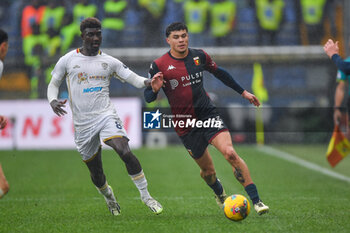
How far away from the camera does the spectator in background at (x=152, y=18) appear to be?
73.8 feet

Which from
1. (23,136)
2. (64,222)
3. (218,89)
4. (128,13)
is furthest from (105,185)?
(128,13)

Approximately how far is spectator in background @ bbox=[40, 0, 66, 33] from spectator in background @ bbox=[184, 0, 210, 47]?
3989mm

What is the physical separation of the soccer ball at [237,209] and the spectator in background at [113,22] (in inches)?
611

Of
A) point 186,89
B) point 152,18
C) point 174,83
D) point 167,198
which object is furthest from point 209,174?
point 152,18

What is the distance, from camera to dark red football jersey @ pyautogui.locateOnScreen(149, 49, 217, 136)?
7.96m

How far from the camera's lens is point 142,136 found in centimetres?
2056

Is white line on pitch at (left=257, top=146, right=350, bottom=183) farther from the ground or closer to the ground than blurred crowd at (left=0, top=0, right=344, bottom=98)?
closer to the ground

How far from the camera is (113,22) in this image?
2239 cm

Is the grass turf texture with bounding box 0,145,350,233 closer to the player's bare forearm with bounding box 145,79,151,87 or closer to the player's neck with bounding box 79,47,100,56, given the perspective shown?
the player's bare forearm with bounding box 145,79,151,87

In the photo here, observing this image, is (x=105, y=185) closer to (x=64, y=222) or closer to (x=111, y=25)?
(x=64, y=222)

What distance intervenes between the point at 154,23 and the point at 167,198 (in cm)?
1385

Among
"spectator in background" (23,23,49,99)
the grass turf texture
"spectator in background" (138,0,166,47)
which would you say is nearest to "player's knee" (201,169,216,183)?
the grass turf texture

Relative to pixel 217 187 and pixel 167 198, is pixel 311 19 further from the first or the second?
pixel 217 187

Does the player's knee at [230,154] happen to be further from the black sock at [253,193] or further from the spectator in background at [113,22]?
the spectator in background at [113,22]
